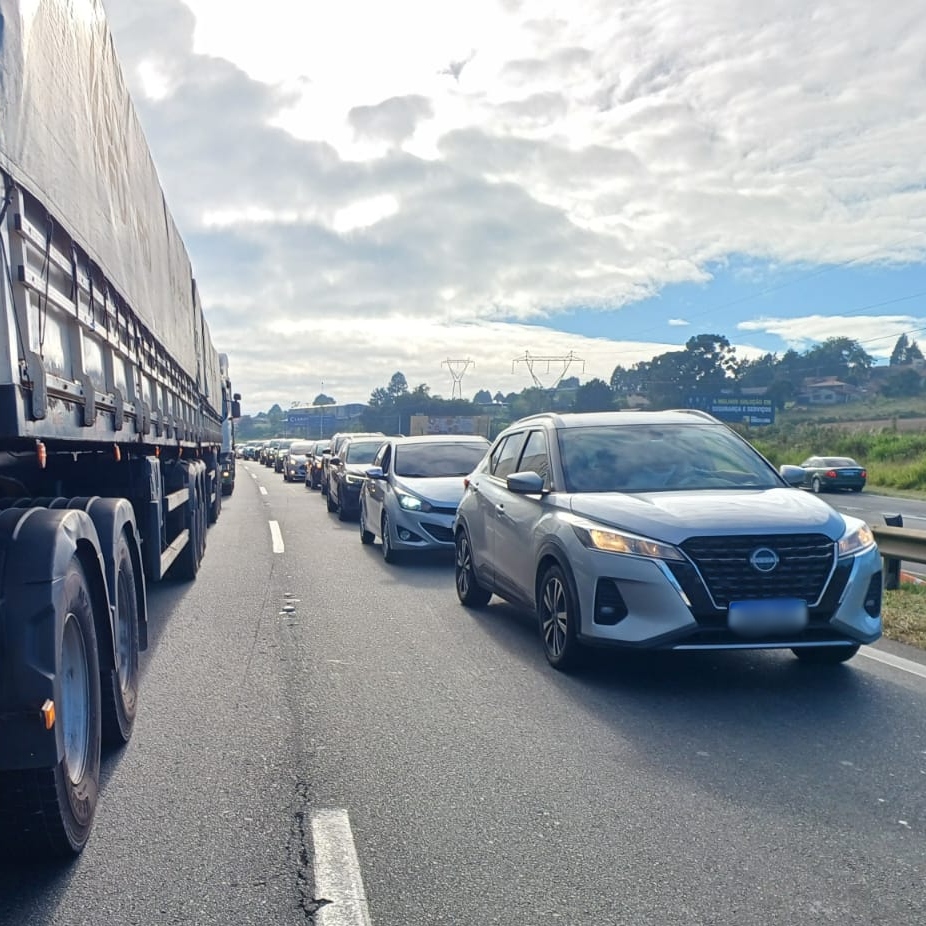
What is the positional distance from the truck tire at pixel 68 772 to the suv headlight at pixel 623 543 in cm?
312

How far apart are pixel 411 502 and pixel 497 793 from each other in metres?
Answer: 8.62

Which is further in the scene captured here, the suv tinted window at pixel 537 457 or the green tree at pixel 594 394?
the green tree at pixel 594 394

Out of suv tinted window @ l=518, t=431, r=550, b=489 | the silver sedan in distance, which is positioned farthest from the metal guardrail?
the silver sedan in distance

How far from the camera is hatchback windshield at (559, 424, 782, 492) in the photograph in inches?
297

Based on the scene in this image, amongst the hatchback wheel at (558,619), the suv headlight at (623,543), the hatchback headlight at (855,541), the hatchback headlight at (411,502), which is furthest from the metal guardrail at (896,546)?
the hatchback headlight at (411,502)

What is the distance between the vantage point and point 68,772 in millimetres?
3885

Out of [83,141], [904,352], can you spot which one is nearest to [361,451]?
[83,141]

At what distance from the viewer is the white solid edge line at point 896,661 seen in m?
7.04

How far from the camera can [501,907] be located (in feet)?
11.7

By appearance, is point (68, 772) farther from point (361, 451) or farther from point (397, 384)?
point (397, 384)

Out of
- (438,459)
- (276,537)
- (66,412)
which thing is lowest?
(276,537)

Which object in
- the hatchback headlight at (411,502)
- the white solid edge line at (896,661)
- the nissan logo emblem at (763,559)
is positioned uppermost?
the nissan logo emblem at (763,559)

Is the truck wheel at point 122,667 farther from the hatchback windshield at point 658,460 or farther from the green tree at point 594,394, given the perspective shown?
the green tree at point 594,394

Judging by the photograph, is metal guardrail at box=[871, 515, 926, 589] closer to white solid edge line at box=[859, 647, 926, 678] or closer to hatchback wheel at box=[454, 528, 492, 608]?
white solid edge line at box=[859, 647, 926, 678]
